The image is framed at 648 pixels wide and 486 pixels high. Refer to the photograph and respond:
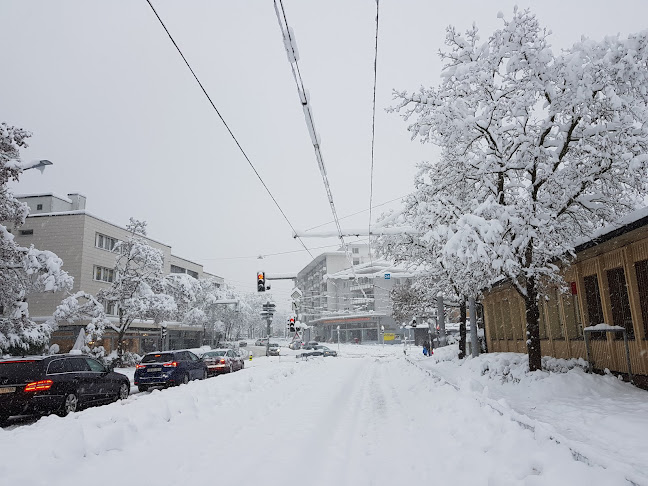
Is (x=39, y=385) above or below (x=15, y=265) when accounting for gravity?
below

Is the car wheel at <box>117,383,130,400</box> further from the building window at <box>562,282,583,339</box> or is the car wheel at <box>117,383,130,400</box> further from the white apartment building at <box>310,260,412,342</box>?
the white apartment building at <box>310,260,412,342</box>

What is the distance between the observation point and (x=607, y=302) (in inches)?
491

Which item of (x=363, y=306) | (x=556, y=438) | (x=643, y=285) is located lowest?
(x=556, y=438)

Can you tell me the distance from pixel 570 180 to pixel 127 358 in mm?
32939

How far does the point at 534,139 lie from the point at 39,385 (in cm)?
1418

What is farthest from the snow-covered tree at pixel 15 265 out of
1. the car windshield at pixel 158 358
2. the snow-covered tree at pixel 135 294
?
the car windshield at pixel 158 358

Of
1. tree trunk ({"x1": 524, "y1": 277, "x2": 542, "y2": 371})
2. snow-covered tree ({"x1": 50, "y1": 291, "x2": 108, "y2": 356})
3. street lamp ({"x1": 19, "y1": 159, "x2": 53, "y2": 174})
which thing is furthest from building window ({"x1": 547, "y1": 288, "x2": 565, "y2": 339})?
snow-covered tree ({"x1": 50, "y1": 291, "x2": 108, "y2": 356})

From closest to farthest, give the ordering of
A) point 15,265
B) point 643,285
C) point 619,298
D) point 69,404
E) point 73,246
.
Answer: point 69,404, point 643,285, point 619,298, point 15,265, point 73,246

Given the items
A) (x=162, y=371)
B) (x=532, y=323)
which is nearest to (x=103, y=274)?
(x=162, y=371)

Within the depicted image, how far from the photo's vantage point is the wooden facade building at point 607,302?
10.8 metres

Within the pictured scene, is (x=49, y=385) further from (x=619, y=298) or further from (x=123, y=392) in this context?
(x=619, y=298)

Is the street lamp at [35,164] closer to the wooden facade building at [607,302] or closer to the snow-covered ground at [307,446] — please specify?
the snow-covered ground at [307,446]

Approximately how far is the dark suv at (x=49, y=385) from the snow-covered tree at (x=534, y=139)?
33.0ft

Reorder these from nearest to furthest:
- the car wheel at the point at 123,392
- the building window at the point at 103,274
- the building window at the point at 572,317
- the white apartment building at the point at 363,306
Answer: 1. the car wheel at the point at 123,392
2. the building window at the point at 572,317
3. the building window at the point at 103,274
4. the white apartment building at the point at 363,306
